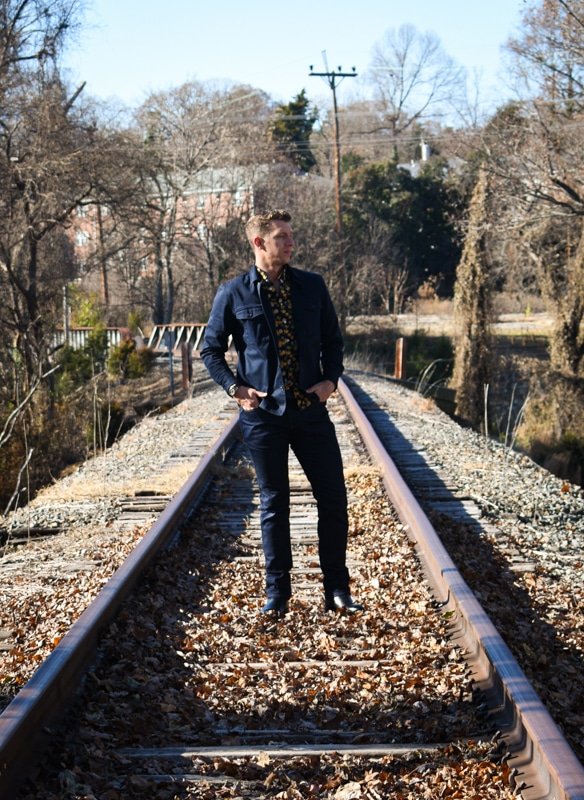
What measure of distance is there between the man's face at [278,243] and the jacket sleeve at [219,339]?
0.30 metres

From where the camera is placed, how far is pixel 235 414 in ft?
46.4

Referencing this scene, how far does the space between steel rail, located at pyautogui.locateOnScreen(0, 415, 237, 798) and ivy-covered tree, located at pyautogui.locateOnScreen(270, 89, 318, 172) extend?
54.6 metres

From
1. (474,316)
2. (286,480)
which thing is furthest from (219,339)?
(474,316)

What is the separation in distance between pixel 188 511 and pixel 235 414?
21.0 feet

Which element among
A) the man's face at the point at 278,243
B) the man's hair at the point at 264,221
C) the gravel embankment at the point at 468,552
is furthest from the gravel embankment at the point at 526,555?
the man's hair at the point at 264,221

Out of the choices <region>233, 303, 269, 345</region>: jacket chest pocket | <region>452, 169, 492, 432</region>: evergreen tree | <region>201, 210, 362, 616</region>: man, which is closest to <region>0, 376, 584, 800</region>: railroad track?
<region>201, 210, 362, 616</region>: man

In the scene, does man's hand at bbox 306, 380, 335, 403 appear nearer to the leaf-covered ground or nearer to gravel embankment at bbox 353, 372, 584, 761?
the leaf-covered ground

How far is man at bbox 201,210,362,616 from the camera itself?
509 cm

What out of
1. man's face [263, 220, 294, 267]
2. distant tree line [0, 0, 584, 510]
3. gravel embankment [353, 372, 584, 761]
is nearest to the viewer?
gravel embankment [353, 372, 584, 761]

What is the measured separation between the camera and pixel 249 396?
5.06 meters

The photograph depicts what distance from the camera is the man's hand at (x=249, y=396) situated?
16.6 feet

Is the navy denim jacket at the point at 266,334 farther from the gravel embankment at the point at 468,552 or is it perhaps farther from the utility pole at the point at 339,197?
the utility pole at the point at 339,197

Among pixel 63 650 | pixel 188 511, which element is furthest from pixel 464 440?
pixel 63 650

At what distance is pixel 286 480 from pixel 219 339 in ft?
2.63
